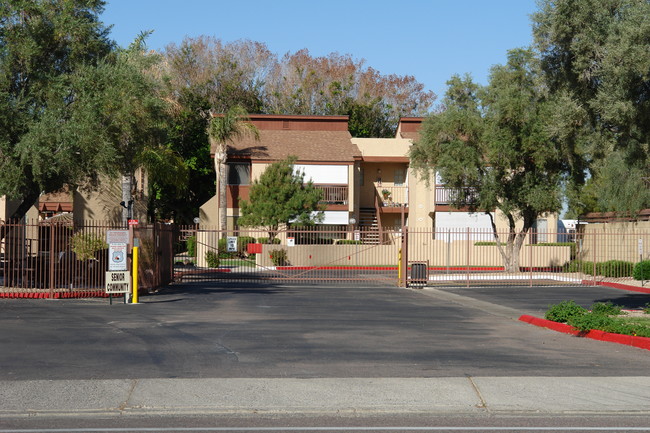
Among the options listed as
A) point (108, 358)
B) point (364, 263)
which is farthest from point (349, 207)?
point (108, 358)

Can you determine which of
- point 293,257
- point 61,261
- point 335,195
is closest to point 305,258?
point 293,257

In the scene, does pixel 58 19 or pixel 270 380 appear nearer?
pixel 270 380

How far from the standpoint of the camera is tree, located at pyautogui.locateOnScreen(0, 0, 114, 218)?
21.3 metres

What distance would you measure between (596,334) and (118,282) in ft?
40.5

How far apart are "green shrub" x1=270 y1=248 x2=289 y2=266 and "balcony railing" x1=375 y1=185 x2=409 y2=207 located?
39.7ft

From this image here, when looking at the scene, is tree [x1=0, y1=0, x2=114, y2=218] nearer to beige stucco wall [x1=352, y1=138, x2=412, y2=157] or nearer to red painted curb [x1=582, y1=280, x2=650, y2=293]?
red painted curb [x1=582, y1=280, x2=650, y2=293]

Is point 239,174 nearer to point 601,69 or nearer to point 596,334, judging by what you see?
point 601,69

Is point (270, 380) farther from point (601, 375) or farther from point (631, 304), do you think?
point (631, 304)

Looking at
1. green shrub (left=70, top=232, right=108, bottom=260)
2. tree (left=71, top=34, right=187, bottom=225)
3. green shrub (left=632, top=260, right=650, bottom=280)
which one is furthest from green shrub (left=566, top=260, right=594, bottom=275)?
green shrub (left=70, top=232, right=108, bottom=260)

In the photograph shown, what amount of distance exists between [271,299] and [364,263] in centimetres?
2166

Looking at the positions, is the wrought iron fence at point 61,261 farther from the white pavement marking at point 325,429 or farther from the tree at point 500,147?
the tree at point 500,147

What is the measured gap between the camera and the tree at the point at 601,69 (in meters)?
16.1

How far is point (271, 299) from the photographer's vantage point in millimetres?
23797

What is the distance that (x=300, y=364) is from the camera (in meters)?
12.0
